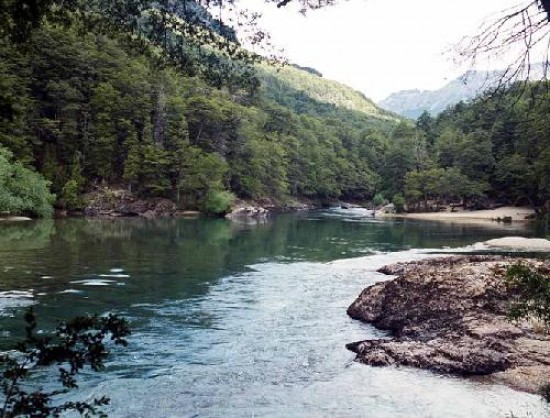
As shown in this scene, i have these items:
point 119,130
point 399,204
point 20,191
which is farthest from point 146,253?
point 399,204

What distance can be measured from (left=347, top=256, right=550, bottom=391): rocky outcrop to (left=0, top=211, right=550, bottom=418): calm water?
19.0 inches

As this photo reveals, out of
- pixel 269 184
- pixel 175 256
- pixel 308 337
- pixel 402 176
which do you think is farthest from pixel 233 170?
pixel 308 337

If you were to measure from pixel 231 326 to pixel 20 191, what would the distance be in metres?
42.6

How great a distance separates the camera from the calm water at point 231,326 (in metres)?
9.70

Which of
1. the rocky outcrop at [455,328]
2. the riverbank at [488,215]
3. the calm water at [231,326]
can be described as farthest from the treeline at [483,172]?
the rocky outcrop at [455,328]

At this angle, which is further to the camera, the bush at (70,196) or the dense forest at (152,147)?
the dense forest at (152,147)

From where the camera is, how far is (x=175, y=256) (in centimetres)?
3088

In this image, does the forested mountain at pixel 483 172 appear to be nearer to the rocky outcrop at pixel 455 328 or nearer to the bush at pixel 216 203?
the bush at pixel 216 203

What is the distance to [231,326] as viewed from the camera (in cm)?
1552

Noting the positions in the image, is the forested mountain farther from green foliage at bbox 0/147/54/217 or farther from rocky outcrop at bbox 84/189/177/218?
green foliage at bbox 0/147/54/217

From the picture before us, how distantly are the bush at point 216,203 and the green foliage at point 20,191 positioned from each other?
23.3m

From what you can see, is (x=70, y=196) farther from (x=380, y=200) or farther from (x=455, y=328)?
(x=380, y=200)

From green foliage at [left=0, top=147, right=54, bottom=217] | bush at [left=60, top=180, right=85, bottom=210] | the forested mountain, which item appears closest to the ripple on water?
green foliage at [left=0, top=147, right=54, bottom=217]

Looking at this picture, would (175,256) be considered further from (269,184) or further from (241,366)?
(269,184)
